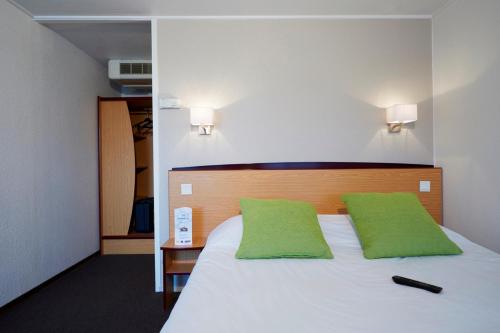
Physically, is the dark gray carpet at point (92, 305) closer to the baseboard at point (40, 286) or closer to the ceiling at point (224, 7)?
the baseboard at point (40, 286)

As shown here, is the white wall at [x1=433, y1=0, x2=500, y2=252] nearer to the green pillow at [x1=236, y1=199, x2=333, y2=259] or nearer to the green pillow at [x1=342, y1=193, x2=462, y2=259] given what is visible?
the green pillow at [x1=342, y1=193, x2=462, y2=259]

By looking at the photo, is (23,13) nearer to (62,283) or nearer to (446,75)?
(62,283)

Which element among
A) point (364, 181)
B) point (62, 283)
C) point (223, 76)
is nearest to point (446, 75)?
point (364, 181)

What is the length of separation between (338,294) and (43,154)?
279 centimetres

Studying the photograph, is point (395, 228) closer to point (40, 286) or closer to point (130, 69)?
point (40, 286)

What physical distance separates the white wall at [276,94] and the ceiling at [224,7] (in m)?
0.10

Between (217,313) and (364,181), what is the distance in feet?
5.57

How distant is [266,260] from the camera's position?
1.48 m

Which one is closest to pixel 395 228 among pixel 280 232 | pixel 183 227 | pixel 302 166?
pixel 280 232

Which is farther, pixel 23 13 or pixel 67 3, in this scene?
pixel 23 13

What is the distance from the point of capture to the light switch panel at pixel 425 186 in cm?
220

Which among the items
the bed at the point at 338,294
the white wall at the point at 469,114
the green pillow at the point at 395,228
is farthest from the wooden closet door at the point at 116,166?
the white wall at the point at 469,114

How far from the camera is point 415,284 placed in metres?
1.13

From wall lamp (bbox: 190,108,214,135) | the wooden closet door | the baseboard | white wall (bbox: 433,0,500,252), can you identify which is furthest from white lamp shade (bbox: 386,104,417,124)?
the baseboard
